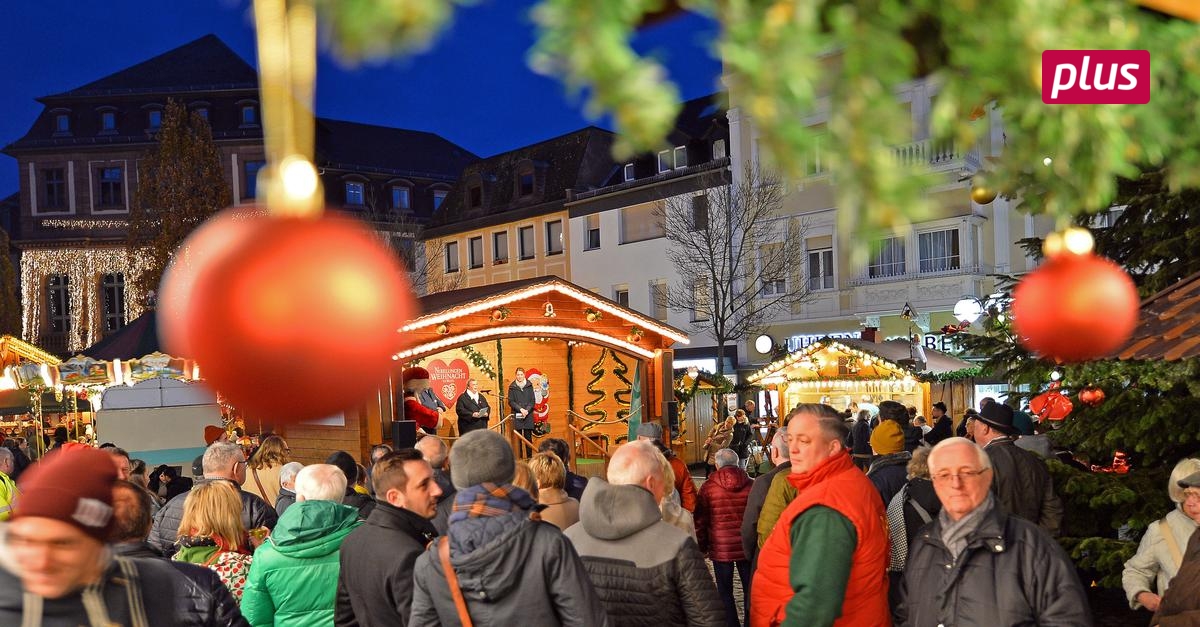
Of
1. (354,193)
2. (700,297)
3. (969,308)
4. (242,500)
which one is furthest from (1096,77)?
(354,193)

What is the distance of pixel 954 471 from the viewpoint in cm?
375

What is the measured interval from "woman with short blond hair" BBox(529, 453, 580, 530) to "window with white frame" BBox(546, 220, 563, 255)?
1196 inches

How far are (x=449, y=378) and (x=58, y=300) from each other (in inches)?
1244

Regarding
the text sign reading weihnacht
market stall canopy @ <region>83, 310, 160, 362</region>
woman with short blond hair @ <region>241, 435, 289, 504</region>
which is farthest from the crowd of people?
the text sign reading weihnacht

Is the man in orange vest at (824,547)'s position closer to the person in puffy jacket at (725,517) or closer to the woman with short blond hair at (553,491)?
the woman with short blond hair at (553,491)

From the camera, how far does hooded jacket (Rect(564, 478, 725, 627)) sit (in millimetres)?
3703

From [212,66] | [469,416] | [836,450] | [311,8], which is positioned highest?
[212,66]

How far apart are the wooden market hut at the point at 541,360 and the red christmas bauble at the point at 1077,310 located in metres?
10.8

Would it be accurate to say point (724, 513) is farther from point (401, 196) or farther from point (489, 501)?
point (401, 196)

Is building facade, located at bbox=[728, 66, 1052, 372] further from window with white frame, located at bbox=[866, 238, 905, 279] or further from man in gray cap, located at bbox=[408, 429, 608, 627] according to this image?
man in gray cap, located at bbox=[408, 429, 608, 627]

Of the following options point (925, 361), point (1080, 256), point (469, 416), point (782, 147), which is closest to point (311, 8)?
point (782, 147)

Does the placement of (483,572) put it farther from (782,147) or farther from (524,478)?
(782,147)

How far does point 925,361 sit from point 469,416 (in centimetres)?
875

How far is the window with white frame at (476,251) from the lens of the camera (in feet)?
126
